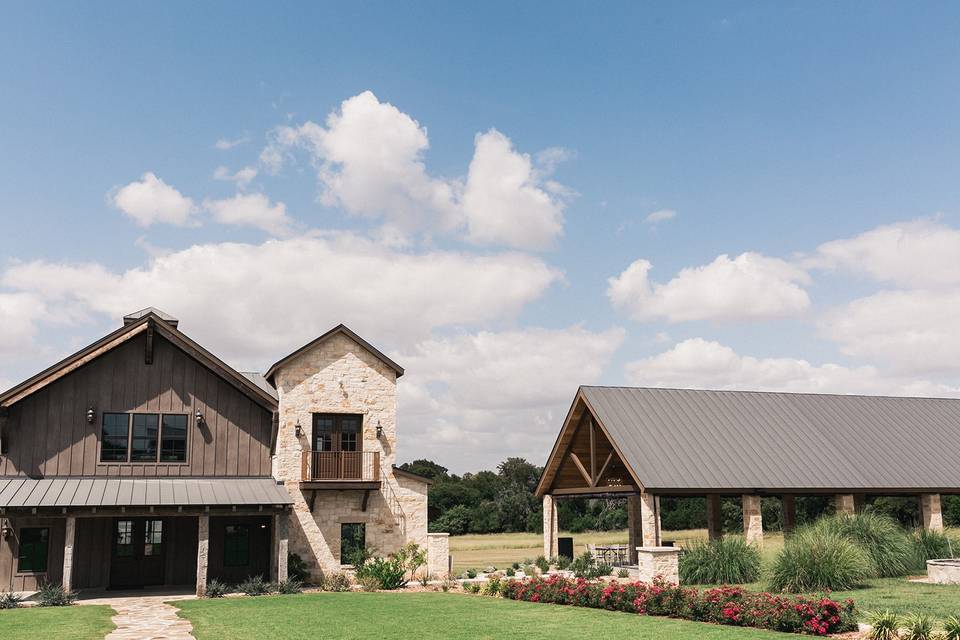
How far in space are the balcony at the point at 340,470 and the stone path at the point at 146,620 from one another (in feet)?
17.2

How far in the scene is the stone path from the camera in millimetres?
15344

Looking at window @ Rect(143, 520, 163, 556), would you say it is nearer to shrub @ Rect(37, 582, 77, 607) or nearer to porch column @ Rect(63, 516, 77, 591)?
porch column @ Rect(63, 516, 77, 591)

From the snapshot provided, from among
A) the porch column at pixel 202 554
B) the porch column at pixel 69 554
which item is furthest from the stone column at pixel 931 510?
the porch column at pixel 69 554

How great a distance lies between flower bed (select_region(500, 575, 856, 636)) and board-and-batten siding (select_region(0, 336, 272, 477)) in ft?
32.7

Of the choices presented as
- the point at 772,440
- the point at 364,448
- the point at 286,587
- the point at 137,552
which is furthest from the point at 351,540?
the point at 772,440

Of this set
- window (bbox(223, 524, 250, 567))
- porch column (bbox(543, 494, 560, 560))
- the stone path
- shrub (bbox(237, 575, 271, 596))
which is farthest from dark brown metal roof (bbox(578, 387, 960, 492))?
the stone path

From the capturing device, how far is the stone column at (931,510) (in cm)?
2844

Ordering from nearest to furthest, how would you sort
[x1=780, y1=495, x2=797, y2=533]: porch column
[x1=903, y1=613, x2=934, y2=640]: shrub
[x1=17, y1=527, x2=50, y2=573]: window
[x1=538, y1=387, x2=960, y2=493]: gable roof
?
1. [x1=903, y1=613, x2=934, y2=640]: shrub
2. [x1=17, y1=527, x2=50, y2=573]: window
3. [x1=538, y1=387, x2=960, y2=493]: gable roof
4. [x1=780, y1=495, x2=797, y2=533]: porch column

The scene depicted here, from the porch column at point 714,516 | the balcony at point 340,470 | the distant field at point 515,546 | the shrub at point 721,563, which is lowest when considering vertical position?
the distant field at point 515,546

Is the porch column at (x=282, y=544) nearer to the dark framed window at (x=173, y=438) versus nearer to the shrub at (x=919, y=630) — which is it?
the dark framed window at (x=173, y=438)

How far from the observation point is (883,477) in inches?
1119

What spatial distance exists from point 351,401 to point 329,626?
41.5 feet

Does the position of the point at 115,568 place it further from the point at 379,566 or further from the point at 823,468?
the point at 823,468

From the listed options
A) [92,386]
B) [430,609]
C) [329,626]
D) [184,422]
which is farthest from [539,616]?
[92,386]
